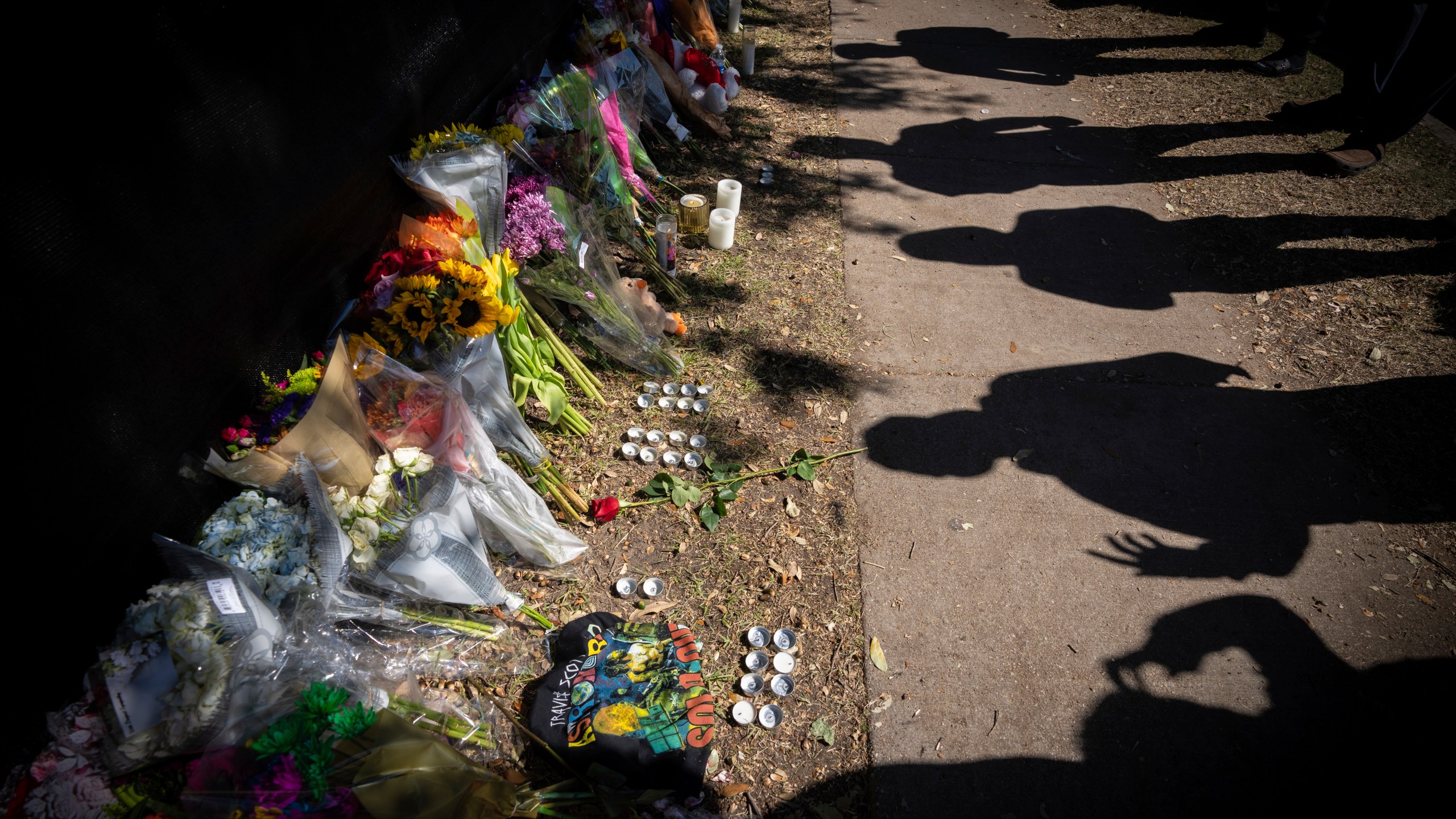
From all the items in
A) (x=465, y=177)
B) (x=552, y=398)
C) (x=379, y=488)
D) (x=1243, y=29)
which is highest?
(x=465, y=177)

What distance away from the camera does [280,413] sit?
2.51 metres

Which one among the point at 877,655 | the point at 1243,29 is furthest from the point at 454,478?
the point at 1243,29

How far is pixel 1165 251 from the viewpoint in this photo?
206 inches

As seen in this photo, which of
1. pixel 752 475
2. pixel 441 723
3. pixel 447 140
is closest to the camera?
pixel 441 723

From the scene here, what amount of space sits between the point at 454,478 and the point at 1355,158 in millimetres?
7965

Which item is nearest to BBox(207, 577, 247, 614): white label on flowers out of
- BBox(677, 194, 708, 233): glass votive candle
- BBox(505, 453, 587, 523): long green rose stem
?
BBox(505, 453, 587, 523): long green rose stem

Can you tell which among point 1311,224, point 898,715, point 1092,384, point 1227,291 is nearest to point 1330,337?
point 1227,291

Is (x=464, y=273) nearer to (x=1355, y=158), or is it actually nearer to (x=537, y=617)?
(x=537, y=617)

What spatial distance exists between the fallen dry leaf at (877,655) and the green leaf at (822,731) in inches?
13.5

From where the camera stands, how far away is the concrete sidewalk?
267 cm

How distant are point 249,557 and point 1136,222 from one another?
6.29 metres

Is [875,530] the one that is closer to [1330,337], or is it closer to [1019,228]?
[1019,228]

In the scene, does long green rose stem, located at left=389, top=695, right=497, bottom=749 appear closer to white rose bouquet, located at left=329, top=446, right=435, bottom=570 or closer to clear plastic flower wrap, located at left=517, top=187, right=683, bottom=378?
white rose bouquet, located at left=329, top=446, right=435, bottom=570

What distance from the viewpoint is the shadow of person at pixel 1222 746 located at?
253cm
